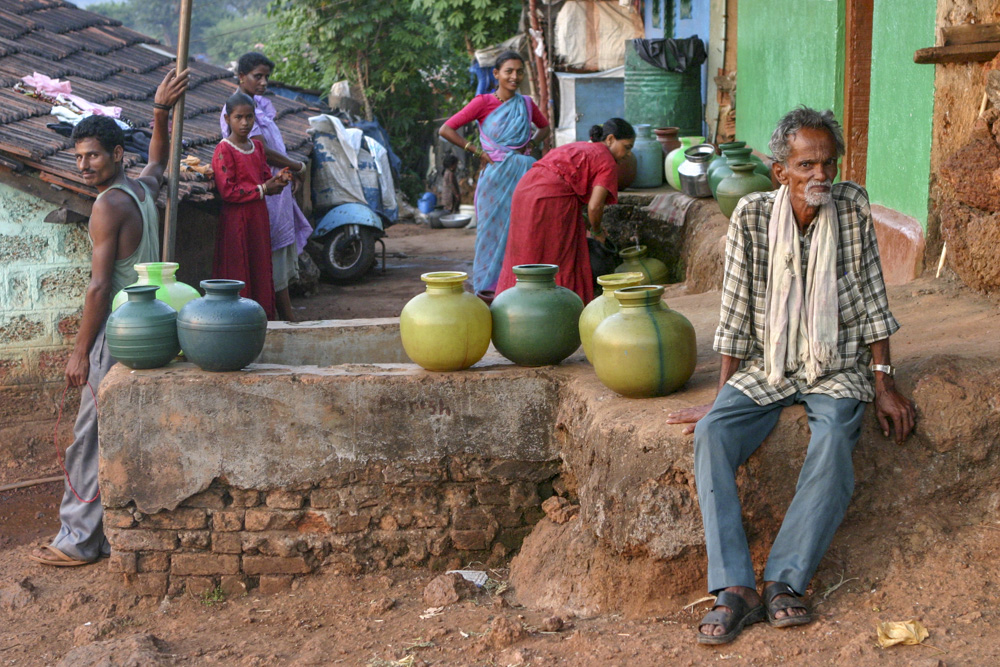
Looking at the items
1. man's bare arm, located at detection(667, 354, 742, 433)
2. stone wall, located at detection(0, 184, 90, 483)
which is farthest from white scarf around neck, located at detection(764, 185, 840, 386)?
stone wall, located at detection(0, 184, 90, 483)

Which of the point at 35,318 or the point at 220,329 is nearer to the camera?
the point at 220,329

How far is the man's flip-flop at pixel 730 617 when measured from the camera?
9.60ft

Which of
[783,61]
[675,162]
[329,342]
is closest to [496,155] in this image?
[675,162]

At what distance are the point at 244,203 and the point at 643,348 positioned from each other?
373 centimetres

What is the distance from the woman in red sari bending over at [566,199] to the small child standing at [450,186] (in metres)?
10.1

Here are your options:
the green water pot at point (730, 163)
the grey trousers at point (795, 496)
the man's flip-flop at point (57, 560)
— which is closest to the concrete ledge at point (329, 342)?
the man's flip-flop at point (57, 560)

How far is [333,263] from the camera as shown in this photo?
10414mm

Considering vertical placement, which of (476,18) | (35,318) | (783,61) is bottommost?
(35,318)

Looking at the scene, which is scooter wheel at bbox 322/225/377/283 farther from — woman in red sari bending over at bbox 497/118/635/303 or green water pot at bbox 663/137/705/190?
woman in red sari bending over at bbox 497/118/635/303

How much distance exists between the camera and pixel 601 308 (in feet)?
13.4

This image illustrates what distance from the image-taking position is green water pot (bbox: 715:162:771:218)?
624 centimetres

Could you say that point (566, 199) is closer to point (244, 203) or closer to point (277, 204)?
point (244, 203)

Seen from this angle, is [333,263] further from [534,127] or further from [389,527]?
[389,527]

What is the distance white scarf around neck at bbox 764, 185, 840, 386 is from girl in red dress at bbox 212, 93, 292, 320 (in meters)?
3.99
